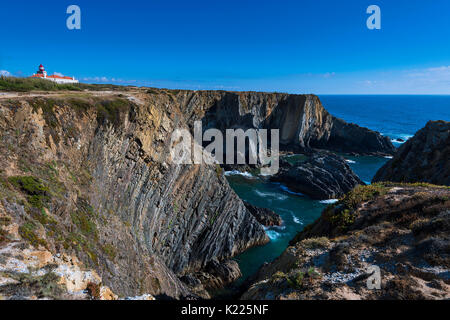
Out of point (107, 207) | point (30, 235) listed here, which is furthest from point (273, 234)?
point (30, 235)

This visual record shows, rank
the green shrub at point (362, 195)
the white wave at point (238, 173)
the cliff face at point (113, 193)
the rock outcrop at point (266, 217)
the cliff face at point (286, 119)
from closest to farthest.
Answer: the cliff face at point (113, 193), the green shrub at point (362, 195), the rock outcrop at point (266, 217), the white wave at point (238, 173), the cliff face at point (286, 119)

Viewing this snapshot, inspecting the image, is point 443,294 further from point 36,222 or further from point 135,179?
point 135,179

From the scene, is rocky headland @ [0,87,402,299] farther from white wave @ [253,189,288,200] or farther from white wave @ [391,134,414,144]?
white wave @ [391,134,414,144]

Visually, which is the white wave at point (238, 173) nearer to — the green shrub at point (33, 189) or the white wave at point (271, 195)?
the white wave at point (271, 195)

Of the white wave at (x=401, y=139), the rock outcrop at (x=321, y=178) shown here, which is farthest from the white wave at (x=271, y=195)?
the white wave at (x=401, y=139)

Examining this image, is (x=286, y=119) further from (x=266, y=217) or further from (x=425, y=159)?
(x=425, y=159)
